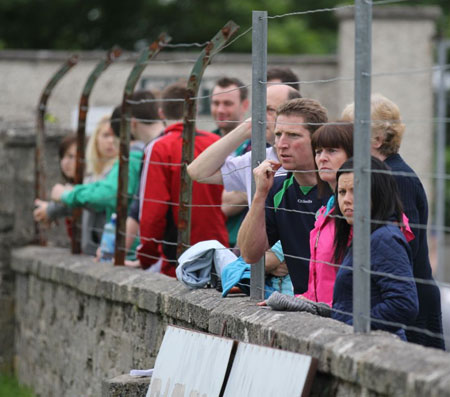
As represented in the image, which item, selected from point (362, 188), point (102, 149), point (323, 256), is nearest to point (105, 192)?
point (102, 149)

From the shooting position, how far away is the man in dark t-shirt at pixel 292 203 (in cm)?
494

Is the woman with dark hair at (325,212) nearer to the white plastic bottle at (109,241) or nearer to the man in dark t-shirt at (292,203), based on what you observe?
the man in dark t-shirt at (292,203)

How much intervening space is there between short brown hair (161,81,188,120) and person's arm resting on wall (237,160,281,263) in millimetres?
2224

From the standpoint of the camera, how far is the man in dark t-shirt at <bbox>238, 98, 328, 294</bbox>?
4941 millimetres

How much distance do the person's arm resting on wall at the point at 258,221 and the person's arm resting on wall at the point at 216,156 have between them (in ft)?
1.99

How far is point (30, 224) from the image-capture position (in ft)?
34.4

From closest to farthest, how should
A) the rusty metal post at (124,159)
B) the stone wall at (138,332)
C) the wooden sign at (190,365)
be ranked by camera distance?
1. the stone wall at (138,332)
2. the wooden sign at (190,365)
3. the rusty metal post at (124,159)

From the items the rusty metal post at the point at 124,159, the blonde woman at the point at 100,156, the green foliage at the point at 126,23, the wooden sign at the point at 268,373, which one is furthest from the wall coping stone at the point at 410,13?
the wooden sign at the point at 268,373

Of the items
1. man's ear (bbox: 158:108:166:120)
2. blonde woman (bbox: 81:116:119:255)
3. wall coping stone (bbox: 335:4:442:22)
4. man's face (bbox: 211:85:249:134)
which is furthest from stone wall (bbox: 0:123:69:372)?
wall coping stone (bbox: 335:4:442:22)

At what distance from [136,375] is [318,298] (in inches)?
49.1

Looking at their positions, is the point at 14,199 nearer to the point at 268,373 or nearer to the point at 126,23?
the point at 268,373

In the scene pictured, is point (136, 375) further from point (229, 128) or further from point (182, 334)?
point (229, 128)

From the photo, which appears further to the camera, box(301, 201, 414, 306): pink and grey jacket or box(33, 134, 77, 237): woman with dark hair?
box(33, 134, 77, 237): woman with dark hair

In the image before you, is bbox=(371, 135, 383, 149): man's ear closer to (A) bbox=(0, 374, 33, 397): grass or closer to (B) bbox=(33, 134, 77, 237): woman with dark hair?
(B) bbox=(33, 134, 77, 237): woman with dark hair
